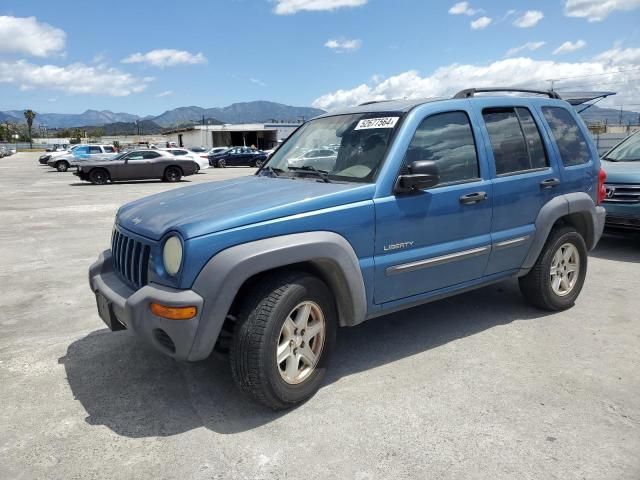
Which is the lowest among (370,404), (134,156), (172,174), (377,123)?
(370,404)

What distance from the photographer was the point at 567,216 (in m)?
4.81

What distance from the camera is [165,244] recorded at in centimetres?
296

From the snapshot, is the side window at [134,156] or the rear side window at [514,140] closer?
the rear side window at [514,140]

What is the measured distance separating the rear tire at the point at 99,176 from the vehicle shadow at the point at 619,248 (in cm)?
1904

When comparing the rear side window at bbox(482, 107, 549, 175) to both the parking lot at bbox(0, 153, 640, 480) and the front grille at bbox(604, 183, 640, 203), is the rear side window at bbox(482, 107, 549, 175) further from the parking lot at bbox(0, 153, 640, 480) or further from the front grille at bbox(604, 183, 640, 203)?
the front grille at bbox(604, 183, 640, 203)

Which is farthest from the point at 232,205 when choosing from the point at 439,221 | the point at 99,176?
the point at 99,176

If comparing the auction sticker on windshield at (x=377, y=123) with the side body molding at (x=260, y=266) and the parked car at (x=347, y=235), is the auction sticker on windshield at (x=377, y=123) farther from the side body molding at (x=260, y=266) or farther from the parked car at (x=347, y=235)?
the side body molding at (x=260, y=266)

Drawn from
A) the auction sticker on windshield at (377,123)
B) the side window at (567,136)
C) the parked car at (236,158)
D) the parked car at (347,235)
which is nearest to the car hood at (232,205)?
the parked car at (347,235)

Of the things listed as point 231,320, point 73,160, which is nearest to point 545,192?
point 231,320

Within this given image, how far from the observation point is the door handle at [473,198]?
3793 mm

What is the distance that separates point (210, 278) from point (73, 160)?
34.0 meters

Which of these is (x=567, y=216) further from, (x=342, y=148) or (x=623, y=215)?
(x=623, y=215)

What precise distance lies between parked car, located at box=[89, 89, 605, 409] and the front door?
1 cm

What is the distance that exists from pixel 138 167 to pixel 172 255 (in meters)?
20.7
